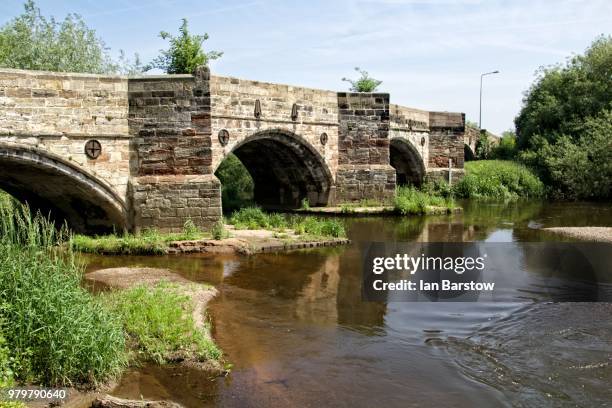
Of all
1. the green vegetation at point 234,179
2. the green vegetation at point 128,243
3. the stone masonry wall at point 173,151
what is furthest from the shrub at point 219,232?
the green vegetation at point 234,179

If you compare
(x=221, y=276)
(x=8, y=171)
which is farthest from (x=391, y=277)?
(x=8, y=171)

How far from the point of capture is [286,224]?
16797 millimetres

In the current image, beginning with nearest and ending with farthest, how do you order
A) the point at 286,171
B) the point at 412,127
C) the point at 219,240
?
1. the point at 219,240
2. the point at 286,171
3. the point at 412,127

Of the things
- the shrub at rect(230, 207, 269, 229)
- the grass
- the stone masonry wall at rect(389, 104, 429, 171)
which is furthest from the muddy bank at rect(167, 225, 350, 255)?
the grass

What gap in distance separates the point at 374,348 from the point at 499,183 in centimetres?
2333

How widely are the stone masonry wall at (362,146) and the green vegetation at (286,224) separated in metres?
4.55

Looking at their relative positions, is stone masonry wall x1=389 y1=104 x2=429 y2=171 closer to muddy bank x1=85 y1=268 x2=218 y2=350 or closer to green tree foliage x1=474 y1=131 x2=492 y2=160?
green tree foliage x1=474 y1=131 x2=492 y2=160

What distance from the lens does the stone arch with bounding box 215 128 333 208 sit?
66.3 ft

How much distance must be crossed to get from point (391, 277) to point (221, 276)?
326 cm

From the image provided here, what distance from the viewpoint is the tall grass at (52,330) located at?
6.05 metres

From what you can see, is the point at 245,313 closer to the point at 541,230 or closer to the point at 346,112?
the point at 541,230

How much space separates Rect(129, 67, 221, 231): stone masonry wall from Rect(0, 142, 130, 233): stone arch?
640 mm

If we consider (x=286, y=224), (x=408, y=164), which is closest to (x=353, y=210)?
(x=286, y=224)

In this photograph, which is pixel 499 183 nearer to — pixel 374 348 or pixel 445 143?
pixel 445 143
